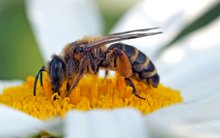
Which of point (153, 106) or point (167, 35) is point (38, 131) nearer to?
point (153, 106)

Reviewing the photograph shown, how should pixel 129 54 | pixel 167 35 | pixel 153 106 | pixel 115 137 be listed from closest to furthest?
1. pixel 115 137
2. pixel 153 106
3. pixel 129 54
4. pixel 167 35

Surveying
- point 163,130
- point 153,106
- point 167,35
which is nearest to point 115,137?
point 163,130

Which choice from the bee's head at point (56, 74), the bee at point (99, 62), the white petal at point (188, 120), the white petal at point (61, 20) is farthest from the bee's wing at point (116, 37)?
the white petal at point (61, 20)

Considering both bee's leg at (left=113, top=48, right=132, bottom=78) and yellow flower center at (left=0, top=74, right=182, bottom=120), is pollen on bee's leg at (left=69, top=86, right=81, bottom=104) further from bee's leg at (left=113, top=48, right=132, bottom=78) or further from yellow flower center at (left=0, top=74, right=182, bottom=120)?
bee's leg at (left=113, top=48, right=132, bottom=78)

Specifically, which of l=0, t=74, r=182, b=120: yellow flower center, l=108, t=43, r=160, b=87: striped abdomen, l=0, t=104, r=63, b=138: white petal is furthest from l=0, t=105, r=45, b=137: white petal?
l=108, t=43, r=160, b=87: striped abdomen

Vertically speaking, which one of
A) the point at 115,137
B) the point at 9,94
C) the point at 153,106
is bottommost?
the point at 115,137

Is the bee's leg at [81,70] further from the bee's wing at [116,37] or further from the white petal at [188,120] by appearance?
the white petal at [188,120]

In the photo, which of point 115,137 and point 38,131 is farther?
point 38,131

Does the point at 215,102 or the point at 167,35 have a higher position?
the point at 167,35

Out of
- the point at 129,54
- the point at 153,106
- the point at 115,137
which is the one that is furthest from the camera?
the point at 129,54
